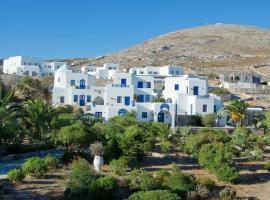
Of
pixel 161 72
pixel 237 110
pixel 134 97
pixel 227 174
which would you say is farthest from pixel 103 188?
pixel 161 72

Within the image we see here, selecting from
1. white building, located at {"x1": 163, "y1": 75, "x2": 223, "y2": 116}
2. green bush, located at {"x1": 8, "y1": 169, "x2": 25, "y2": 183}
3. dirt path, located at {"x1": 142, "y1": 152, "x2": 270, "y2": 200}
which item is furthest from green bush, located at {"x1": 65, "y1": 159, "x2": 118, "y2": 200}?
white building, located at {"x1": 163, "y1": 75, "x2": 223, "y2": 116}

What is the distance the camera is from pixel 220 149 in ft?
85.1

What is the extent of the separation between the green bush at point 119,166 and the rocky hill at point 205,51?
2938 inches

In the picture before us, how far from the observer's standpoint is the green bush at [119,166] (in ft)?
74.5

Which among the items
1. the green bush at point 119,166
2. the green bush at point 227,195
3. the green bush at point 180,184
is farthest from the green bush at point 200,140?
the green bush at point 227,195

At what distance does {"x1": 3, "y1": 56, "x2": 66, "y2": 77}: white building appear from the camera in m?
79.6

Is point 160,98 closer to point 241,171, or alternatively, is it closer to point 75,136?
point 241,171

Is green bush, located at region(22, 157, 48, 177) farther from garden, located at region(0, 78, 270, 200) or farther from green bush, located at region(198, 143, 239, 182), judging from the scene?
green bush, located at region(198, 143, 239, 182)

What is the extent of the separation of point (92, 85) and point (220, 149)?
123 ft

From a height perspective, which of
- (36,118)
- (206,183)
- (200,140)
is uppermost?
(36,118)

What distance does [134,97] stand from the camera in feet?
184

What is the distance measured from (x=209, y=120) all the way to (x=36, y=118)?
23.6 m

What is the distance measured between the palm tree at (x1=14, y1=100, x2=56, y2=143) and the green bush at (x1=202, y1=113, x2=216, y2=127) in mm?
21723

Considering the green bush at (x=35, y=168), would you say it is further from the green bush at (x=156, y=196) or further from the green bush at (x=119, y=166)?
the green bush at (x=156, y=196)
